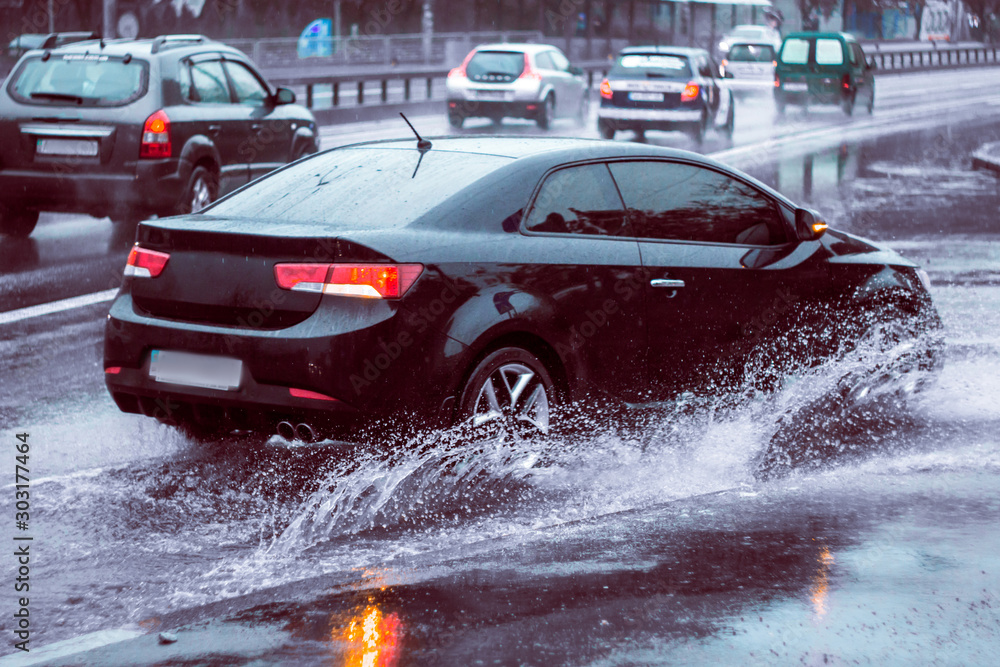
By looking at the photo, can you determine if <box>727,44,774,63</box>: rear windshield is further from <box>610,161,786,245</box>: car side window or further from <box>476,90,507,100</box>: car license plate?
<box>610,161,786,245</box>: car side window

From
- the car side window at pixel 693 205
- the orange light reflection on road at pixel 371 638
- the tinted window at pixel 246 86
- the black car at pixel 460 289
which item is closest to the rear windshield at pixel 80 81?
the tinted window at pixel 246 86

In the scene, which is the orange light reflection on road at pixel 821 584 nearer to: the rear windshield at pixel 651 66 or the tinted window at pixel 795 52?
the rear windshield at pixel 651 66

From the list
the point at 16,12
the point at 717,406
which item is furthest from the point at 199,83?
the point at 16,12

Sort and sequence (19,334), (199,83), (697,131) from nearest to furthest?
(19,334), (199,83), (697,131)

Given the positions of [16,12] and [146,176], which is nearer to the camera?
[146,176]

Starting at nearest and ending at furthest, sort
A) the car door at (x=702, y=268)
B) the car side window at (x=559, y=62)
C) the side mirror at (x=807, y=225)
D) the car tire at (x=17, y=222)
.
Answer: the car door at (x=702, y=268) → the side mirror at (x=807, y=225) → the car tire at (x=17, y=222) → the car side window at (x=559, y=62)

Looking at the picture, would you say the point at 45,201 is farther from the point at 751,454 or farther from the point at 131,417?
the point at 751,454

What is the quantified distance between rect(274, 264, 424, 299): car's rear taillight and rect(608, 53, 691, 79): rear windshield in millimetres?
20655

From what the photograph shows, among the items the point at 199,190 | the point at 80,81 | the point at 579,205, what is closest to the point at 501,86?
the point at 199,190

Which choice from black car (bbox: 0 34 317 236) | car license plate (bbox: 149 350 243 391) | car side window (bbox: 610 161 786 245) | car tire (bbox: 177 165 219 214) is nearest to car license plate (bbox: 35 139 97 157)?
black car (bbox: 0 34 317 236)

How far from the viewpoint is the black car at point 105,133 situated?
38.7 ft

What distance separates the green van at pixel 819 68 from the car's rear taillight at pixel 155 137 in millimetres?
23085

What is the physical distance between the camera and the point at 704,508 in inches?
203

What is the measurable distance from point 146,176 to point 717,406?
281 inches
